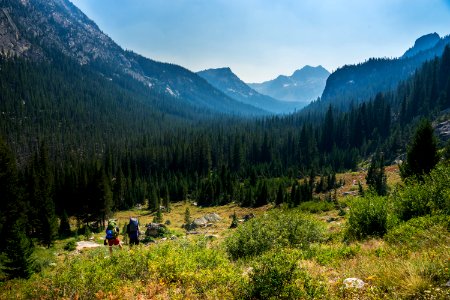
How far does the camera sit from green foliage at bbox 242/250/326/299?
22.3ft

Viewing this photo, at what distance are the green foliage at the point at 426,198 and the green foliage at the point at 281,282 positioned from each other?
31.0ft

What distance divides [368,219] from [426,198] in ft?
11.1

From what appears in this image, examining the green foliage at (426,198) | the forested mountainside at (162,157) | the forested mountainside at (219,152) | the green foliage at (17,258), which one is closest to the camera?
the green foliage at (426,198)

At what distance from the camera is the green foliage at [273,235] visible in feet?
43.4

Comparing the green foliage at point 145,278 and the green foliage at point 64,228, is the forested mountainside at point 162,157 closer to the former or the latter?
the green foliage at point 64,228

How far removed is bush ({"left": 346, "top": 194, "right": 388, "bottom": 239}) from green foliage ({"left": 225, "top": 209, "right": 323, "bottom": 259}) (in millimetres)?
2043

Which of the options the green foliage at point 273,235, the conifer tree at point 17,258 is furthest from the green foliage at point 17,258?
the green foliage at point 273,235

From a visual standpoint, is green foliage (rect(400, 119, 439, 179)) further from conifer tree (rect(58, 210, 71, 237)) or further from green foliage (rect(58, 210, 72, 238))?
conifer tree (rect(58, 210, 71, 237))

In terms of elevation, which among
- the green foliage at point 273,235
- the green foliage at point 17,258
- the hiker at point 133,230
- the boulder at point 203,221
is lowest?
the boulder at point 203,221

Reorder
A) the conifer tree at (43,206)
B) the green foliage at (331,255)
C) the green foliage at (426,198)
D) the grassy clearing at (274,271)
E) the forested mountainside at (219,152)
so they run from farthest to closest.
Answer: the forested mountainside at (219,152)
the conifer tree at (43,206)
the green foliage at (426,198)
the green foliage at (331,255)
the grassy clearing at (274,271)

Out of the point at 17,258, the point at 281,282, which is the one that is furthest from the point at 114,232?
the point at 281,282

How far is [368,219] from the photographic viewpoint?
46.6 ft

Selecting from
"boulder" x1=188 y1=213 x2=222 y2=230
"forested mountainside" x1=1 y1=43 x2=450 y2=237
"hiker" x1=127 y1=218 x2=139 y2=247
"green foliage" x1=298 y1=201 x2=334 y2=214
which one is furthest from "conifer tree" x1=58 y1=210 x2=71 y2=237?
"green foliage" x1=298 y1=201 x2=334 y2=214

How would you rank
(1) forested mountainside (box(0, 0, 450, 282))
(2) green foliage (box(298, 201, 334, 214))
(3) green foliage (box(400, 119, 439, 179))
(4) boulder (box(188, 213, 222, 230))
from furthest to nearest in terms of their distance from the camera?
1. (1) forested mountainside (box(0, 0, 450, 282))
2. (4) boulder (box(188, 213, 222, 230))
3. (2) green foliage (box(298, 201, 334, 214))
4. (3) green foliage (box(400, 119, 439, 179))
